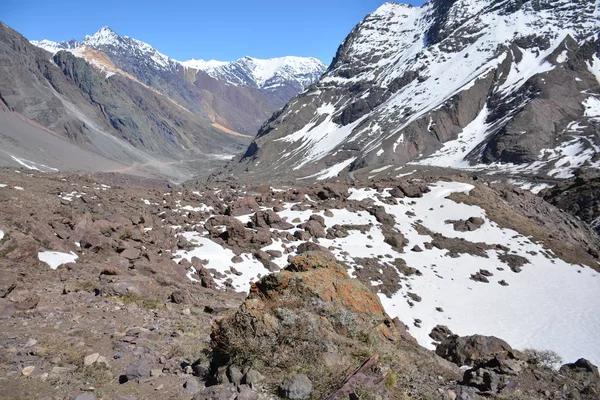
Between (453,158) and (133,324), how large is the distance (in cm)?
12513

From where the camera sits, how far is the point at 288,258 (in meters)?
17.8

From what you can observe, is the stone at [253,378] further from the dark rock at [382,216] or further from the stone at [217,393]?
the dark rock at [382,216]

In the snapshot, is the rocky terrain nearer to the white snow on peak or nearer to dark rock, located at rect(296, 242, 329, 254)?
dark rock, located at rect(296, 242, 329, 254)

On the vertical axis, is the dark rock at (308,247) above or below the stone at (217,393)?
below

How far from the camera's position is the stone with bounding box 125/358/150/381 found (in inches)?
221

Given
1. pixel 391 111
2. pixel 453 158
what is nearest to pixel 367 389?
pixel 453 158

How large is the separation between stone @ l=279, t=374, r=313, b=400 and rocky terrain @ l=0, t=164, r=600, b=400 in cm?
2

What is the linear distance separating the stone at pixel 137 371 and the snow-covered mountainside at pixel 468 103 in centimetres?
10248

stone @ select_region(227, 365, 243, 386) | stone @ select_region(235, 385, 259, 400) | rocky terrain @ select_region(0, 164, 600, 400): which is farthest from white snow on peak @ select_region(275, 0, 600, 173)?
stone @ select_region(235, 385, 259, 400)

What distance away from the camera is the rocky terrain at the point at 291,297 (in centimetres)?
567

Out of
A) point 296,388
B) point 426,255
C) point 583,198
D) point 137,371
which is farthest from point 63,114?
point 296,388

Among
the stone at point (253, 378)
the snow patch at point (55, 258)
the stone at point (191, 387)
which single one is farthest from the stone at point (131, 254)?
the stone at point (253, 378)

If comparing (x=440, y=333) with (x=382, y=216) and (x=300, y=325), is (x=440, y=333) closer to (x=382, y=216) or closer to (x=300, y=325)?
(x=382, y=216)

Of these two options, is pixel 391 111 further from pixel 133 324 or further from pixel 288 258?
pixel 133 324
